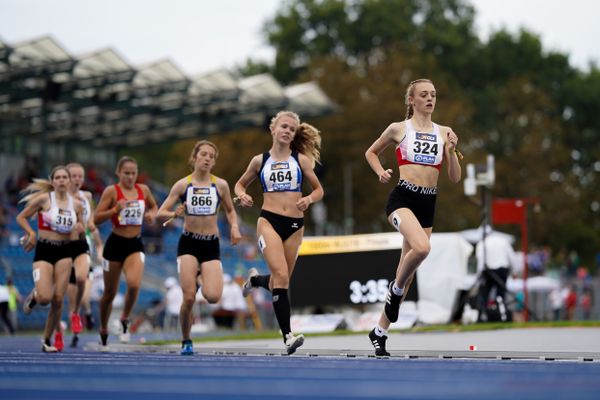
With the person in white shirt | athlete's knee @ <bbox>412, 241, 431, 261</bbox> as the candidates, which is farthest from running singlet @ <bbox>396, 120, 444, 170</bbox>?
the person in white shirt

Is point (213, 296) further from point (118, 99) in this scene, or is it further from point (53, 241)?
point (118, 99)

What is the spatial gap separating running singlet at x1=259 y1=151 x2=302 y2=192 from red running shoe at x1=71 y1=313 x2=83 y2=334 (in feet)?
17.5

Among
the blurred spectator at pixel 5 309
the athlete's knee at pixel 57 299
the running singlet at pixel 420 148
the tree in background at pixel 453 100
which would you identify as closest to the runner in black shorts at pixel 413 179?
the running singlet at pixel 420 148

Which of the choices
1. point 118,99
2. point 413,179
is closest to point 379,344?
point 413,179

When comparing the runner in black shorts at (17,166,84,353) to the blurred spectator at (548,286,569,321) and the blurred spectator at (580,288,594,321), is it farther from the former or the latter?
the blurred spectator at (580,288,594,321)

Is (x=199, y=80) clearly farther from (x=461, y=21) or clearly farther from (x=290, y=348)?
(x=461, y=21)

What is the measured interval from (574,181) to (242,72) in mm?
25159

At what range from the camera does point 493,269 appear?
24219 millimetres

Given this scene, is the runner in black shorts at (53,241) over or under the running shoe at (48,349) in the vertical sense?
over

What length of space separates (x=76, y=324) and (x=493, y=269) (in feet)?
30.4

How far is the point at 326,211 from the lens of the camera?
6856 centimetres

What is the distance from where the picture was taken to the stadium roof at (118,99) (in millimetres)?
40812

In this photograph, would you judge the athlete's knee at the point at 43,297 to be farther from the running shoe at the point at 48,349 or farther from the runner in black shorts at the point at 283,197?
the runner in black shorts at the point at 283,197

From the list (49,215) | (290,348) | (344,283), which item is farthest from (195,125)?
(290,348)
